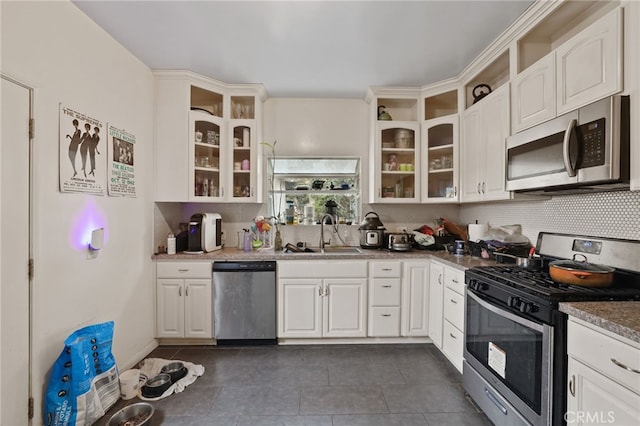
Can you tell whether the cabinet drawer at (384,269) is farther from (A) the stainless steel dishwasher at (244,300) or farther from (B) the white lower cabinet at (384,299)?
(A) the stainless steel dishwasher at (244,300)

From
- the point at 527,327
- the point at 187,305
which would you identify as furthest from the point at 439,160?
the point at 187,305

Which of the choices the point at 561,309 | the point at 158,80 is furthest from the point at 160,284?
the point at 561,309

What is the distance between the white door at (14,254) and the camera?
1.38 m

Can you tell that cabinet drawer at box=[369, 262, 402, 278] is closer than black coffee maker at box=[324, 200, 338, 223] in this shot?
Yes

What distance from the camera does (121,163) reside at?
224 cm

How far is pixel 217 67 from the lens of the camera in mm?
2633

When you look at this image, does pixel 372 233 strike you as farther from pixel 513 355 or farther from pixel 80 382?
pixel 80 382

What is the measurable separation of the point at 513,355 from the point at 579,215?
1.13 m

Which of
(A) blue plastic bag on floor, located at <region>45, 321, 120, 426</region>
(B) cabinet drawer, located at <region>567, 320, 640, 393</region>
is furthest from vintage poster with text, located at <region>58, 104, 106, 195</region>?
(B) cabinet drawer, located at <region>567, 320, 640, 393</region>

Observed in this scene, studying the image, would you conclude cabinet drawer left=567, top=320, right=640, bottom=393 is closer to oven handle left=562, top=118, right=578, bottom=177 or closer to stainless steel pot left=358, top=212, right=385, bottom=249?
oven handle left=562, top=118, right=578, bottom=177

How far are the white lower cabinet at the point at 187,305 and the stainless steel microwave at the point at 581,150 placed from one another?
2.79 metres

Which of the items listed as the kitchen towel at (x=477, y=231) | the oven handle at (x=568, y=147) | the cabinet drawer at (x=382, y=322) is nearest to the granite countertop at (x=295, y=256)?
the kitchen towel at (x=477, y=231)

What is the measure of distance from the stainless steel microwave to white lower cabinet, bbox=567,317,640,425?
0.78m

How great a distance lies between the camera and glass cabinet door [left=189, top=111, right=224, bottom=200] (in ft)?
9.26
